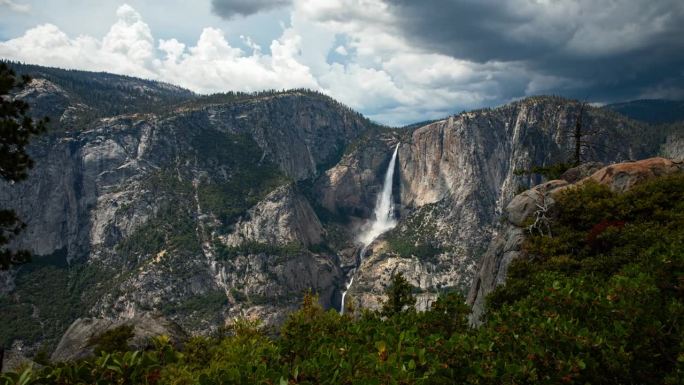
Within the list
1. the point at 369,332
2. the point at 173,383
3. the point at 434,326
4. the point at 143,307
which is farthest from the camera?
the point at 143,307

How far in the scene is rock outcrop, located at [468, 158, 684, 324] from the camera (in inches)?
1540

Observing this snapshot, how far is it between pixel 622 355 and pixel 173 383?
9299 mm

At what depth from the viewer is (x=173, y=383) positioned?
7.75m

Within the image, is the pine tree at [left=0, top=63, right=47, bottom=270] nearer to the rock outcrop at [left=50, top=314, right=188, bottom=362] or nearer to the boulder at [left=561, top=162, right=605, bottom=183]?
the rock outcrop at [left=50, top=314, right=188, bottom=362]

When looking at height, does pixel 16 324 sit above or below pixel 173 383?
below

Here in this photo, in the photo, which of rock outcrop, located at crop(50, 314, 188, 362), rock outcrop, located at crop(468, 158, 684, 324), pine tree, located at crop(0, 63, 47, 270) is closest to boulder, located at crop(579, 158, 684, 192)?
rock outcrop, located at crop(468, 158, 684, 324)

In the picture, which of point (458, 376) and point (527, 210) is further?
point (527, 210)

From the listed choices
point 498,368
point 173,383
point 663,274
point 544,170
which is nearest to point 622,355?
point 498,368

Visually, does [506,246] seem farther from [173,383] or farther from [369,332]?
[173,383]

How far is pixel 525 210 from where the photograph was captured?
41.8 m

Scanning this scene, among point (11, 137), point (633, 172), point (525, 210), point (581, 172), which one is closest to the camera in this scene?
point (11, 137)

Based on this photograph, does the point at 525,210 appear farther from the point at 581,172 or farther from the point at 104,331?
the point at 104,331

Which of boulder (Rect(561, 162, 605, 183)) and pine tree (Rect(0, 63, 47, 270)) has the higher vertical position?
pine tree (Rect(0, 63, 47, 270))

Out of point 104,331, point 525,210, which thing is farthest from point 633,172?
point 104,331
